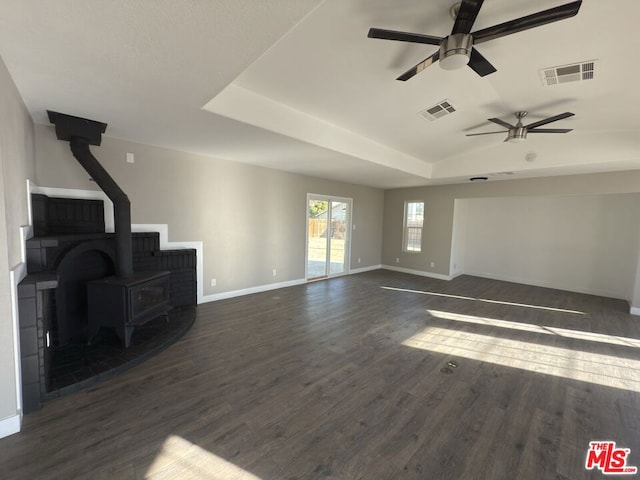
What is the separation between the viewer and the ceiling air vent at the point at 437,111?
340 cm

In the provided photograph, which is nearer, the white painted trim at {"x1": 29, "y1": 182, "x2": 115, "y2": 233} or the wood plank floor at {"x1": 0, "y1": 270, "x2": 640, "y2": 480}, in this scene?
the wood plank floor at {"x1": 0, "y1": 270, "x2": 640, "y2": 480}

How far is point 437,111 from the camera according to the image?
3.58m

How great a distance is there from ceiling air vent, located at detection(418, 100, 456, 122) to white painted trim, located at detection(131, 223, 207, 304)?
3.99 m

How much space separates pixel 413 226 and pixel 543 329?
4.22 meters

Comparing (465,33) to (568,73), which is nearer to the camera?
(465,33)

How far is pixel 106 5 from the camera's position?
1330mm

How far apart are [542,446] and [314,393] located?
167 cm

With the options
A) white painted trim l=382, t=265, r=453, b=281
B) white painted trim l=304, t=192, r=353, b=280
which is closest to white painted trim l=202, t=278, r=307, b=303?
white painted trim l=304, t=192, r=353, b=280

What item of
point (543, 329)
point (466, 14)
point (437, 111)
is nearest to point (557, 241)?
point (543, 329)

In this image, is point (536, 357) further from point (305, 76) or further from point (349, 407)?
point (305, 76)

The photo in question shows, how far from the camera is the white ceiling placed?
149cm

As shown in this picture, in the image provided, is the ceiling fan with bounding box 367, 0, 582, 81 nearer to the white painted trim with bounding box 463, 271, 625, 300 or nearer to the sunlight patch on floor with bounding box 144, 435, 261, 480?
the sunlight patch on floor with bounding box 144, 435, 261, 480

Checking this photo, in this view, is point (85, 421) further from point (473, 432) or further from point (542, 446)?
point (542, 446)
